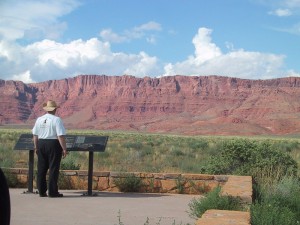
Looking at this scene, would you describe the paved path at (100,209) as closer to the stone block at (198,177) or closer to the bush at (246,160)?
the stone block at (198,177)

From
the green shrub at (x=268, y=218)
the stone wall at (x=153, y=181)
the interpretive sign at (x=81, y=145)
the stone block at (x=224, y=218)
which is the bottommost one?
the stone wall at (x=153, y=181)

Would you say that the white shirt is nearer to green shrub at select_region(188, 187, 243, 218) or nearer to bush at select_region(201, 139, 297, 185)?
green shrub at select_region(188, 187, 243, 218)

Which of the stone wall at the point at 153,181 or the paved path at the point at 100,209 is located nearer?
the paved path at the point at 100,209

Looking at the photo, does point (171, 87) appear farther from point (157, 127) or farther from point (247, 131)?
point (247, 131)

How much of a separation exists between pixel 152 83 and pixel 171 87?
620 centimetres

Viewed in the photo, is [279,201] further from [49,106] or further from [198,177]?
[49,106]

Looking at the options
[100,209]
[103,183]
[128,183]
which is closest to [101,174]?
[103,183]

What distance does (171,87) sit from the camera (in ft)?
526

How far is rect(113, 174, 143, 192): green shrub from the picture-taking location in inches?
427

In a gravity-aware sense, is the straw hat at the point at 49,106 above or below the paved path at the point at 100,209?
→ above

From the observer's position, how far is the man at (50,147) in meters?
9.52

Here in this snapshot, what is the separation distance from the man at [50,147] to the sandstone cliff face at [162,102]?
112487mm

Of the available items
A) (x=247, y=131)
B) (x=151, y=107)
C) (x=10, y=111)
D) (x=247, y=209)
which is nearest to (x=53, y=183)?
(x=247, y=209)

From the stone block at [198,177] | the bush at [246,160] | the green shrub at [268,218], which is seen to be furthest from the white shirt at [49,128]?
the bush at [246,160]
